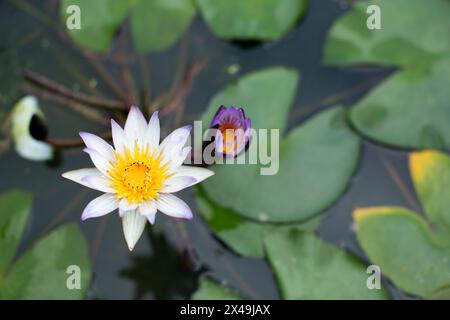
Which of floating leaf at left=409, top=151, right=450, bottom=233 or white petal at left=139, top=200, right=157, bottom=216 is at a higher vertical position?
floating leaf at left=409, top=151, right=450, bottom=233

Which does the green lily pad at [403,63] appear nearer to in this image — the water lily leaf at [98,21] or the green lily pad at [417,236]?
the green lily pad at [417,236]

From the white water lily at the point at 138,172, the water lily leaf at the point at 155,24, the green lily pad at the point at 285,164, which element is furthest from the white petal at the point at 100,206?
the water lily leaf at the point at 155,24

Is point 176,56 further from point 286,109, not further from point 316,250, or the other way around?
point 316,250

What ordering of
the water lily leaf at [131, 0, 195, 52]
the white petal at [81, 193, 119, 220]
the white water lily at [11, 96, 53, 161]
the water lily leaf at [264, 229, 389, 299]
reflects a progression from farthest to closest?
Result: the water lily leaf at [131, 0, 195, 52], the white water lily at [11, 96, 53, 161], the water lily leaf at [264, 229, 389, 299], the white petal at [81, 193, 119, 220]

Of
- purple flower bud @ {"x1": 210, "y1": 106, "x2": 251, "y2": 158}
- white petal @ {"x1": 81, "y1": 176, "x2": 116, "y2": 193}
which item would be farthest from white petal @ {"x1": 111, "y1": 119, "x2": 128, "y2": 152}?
purple flower bud @ {"x1": 210, "y1": 106, "x2": 251, "y2": 158}

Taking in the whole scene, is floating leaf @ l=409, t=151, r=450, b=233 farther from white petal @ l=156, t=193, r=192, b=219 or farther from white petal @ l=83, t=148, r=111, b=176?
white petal @ l=83, t=148, r=111, b=176

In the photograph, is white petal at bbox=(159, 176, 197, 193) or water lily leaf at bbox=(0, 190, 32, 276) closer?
white petal at bbox=(159, 176, 197, 193)

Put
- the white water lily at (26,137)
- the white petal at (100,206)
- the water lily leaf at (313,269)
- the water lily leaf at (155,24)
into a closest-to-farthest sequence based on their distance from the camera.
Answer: the white petal at (100,206), the water lily leaf at (313,269), the white water lily at (26,137), the water lily leaf at (155,24)
